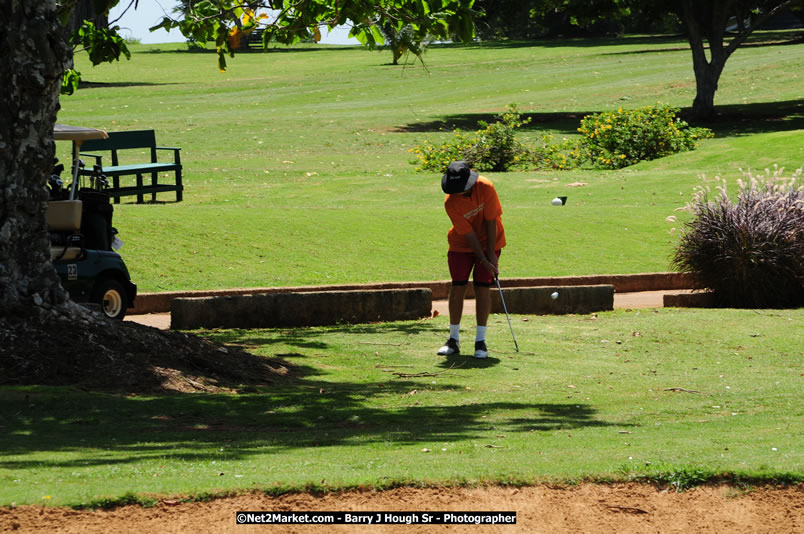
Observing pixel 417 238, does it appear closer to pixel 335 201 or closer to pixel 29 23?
pixel 335 201

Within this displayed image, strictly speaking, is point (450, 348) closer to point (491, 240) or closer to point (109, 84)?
point (491, 240)

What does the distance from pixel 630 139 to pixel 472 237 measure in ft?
62.5

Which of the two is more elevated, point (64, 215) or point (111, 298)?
point (64, 215)

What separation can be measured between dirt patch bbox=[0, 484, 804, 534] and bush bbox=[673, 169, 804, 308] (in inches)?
353

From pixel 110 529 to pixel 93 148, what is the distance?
19.0 meters

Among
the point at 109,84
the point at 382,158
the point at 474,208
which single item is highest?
the point at 109,84

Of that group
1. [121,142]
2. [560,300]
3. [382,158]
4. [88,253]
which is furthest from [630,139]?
[88,253]

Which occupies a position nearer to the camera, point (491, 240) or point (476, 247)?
point (476, 247)

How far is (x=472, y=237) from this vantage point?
10.3 metres

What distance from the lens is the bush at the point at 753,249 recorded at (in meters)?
14.4

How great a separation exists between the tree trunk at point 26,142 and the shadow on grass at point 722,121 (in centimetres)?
2845

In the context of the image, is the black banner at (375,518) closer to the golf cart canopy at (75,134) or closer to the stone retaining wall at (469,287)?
the stone retaining wall at (469,287)

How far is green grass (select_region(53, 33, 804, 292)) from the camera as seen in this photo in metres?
16.0

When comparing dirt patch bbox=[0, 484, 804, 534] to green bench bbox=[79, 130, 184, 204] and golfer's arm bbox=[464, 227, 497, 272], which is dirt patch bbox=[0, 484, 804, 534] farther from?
green bench bbox=[79, 130, 184, 204]
